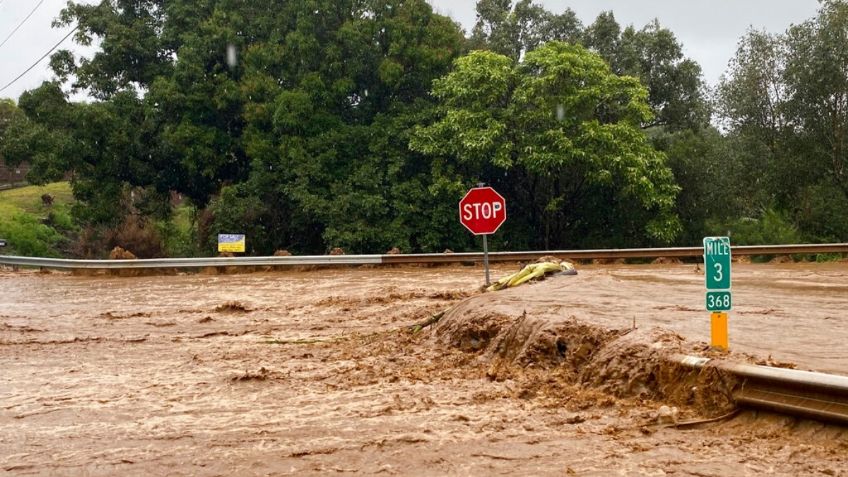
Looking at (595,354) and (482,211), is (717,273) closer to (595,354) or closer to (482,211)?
(595,354)

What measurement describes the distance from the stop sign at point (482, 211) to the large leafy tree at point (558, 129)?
1600 cm

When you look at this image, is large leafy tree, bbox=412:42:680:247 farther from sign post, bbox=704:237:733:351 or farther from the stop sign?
sign post, bbox=704:237:733:351

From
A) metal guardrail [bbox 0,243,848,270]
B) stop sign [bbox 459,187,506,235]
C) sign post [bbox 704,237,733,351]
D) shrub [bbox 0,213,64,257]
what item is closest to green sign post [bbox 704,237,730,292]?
sign post [bbox 704,237,733,351]

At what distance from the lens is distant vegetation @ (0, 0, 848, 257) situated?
30125 mm

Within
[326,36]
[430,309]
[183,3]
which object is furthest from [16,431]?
[183,3]

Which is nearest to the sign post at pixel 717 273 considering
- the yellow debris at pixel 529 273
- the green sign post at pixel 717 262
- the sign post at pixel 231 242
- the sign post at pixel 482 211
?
the green sign post at pixel 717 262

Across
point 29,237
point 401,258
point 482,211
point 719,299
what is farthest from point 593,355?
point 29,237

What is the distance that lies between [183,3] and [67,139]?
25.6 ft

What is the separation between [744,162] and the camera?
32562 millimetres

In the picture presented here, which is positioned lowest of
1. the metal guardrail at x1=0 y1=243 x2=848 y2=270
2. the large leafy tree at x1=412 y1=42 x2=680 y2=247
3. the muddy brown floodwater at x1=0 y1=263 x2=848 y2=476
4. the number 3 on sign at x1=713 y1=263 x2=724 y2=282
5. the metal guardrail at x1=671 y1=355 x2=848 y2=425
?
the muddy brown floodwater at x1=0 y1=263 x2=848 y2=476

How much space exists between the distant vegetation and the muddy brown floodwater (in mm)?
18467

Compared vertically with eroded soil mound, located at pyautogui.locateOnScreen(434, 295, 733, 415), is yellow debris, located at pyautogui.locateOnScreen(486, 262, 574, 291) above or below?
above

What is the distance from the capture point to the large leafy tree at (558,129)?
95.9ft

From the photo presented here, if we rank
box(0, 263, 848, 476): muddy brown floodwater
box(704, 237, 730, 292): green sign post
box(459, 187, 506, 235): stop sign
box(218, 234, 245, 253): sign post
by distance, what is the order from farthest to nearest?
1. box(218, 234, 245, 253): sign post
2. box(459, 187, 506, 235): stop sign
3. box(704, 237, 730, 292): green sign post
4. box(0, 263, 848, 476): muddy brown floodwater
